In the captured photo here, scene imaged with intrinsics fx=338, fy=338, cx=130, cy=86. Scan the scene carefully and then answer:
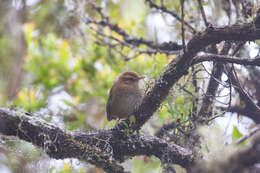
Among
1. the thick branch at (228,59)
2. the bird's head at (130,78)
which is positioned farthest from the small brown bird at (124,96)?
the thick branch at (228,59)

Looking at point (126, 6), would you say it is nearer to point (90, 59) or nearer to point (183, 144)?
point (90, 59)

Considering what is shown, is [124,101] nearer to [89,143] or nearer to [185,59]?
[89,143]

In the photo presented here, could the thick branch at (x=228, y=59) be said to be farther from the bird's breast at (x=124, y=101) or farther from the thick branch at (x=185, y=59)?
the bird's breast at (x=124, y=101)

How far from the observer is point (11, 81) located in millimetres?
9023

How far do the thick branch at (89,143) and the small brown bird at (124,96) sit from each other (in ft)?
3.12

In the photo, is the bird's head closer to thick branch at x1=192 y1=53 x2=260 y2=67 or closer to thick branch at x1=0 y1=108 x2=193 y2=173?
thick branch at x1=0 y1=108 x2=193 y2=173

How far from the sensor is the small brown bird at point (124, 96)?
5086 millimetres

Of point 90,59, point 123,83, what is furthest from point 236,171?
point 90,59

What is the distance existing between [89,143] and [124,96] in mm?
1579

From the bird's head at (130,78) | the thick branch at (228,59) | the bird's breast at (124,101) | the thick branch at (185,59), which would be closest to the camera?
the thick branch at (185,59)

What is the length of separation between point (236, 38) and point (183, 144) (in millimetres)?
1965

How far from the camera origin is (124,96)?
17.4 feet

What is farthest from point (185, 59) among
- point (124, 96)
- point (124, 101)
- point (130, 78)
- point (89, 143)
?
point (130, 78)

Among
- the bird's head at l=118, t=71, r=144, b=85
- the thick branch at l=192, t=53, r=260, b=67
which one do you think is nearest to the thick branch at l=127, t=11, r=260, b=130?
the thick branch at l=192, t=53, r=260, b=67
